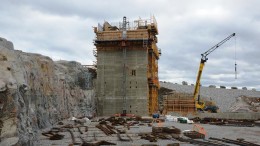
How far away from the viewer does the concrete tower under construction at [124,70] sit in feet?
158

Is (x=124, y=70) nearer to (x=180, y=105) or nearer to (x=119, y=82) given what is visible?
(x=119, y=82)

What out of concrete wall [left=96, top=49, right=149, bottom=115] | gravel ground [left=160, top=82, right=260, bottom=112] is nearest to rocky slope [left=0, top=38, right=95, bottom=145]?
concrete wall [left=96, top=49, right=149, bottom=115]

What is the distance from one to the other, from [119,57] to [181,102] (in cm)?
1219

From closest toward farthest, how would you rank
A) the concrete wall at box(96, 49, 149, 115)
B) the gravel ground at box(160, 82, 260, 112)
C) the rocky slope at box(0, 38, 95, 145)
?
the rocky slope at box(0, 38, 95, 145) → the concrete wall at box(96, 49, 149, 115) → the gravel ground at box(160, 82, 260, 112)

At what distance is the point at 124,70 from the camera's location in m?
48.2

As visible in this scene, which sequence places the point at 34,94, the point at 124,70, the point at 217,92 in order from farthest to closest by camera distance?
1. the point at 217,92
2. the point at 124,70
3. the point at 34,94

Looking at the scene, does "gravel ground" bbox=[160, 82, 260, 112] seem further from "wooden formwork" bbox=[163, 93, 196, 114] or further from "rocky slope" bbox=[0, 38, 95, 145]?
"rocky slope" bbox=[0, 38, 95, 145]

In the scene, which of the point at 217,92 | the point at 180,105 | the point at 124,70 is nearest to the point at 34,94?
the point at 124,70

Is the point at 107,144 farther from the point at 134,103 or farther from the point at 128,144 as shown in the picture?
the point at 134,103

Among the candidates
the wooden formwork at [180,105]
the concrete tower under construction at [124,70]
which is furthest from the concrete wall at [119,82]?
the wooden formwork at [180,105]

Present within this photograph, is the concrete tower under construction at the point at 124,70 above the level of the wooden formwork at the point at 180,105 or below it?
above

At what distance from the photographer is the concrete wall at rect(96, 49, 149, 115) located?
4809cm

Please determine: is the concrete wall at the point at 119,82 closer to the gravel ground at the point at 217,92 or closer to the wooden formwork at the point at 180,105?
the wooden formwork at the point at 180,105

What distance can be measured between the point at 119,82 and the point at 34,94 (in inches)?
1016
